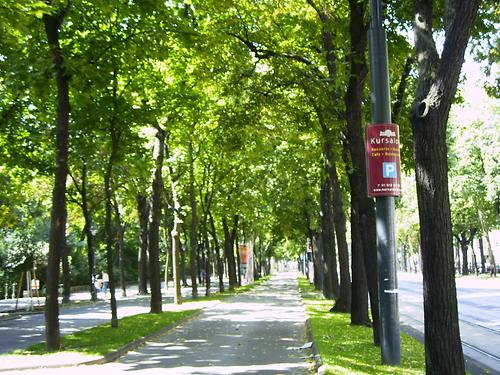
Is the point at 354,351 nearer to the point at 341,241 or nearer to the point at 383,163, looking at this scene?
the point at 383,163

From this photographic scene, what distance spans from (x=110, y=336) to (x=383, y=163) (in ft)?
28.9

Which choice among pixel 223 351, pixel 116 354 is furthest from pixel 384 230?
pixel 116 354

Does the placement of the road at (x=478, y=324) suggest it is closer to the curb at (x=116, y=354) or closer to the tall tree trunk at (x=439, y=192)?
the tall tree trunk at (x=439, y=192)

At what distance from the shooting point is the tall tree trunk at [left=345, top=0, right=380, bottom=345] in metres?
11.7

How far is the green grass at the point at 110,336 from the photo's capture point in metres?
12.5

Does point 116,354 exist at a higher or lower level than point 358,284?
lower

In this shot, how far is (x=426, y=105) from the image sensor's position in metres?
7.04

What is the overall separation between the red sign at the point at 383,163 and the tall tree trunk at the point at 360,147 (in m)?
2.69

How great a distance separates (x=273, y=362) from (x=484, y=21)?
789cm

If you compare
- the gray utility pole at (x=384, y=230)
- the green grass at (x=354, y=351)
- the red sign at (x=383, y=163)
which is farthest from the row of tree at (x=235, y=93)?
the red sign at (x=383, y=163)

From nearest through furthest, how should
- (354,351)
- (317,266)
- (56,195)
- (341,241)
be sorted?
(354,351)
(56,195)
(341,241)
(317,266)

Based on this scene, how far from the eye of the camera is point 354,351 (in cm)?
1105

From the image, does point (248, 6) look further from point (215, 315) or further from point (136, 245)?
point (136, 245)

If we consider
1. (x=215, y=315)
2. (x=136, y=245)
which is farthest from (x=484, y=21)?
(x=136, y=245)
